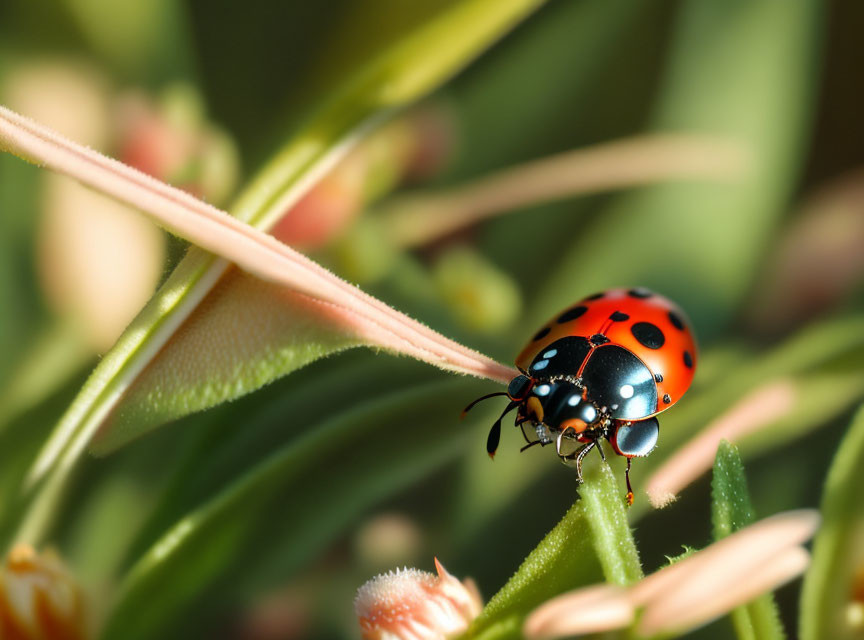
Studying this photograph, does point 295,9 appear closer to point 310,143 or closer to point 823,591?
point 310,143

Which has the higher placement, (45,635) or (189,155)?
(189,155)

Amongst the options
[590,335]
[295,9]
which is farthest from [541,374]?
[295,9]

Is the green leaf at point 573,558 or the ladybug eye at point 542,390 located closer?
the green leaf at point 573,558

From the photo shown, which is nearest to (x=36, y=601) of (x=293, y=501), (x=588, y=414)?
(x=293, y=501)

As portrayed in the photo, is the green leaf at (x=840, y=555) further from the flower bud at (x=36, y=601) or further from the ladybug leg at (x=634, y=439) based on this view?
the flower bud at (x=36, y=601)

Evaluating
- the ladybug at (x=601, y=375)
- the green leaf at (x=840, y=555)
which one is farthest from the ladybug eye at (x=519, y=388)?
the green leaf at (x=840, y=555)

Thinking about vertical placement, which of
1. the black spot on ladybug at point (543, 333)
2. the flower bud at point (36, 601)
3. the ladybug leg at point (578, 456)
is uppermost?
the black spot on ladybug at point (543, 333)

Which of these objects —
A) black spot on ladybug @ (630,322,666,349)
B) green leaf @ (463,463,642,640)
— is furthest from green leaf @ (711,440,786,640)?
black spot on ladybug @ (630,322,666,349)
